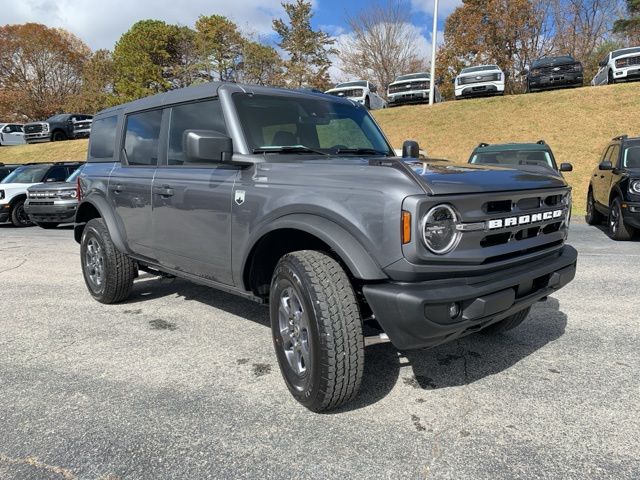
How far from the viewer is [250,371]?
340 centimetres

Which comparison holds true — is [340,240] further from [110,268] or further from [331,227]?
[110,268]

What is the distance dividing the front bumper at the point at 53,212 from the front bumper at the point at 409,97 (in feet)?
57.9

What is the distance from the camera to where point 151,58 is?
4006cm

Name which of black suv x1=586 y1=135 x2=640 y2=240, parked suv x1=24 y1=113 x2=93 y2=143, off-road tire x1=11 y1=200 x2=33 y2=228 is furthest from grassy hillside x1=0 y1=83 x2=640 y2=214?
parked suv x1=24 y1=113 x2=93 y2=143

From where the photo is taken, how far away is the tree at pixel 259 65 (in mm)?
36094

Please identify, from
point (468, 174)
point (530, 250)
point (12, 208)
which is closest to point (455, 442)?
point (530, 250)

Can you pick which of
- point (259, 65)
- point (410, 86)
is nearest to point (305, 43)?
point (259, 65)

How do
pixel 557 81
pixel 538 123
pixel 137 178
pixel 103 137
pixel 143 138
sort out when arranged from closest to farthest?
pixel 137 178 < pixel 143 138 < pixel 103 137 < pixel 538 123 < pixel 557 81

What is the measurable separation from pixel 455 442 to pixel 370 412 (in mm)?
508

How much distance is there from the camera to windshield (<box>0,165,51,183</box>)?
13773 millimetres

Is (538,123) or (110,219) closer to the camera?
(110,219)

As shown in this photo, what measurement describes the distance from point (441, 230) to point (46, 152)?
1279 inches

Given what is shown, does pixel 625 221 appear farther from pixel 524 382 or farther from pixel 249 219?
pixel 249 219

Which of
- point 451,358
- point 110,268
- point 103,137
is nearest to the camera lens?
point 451,358
